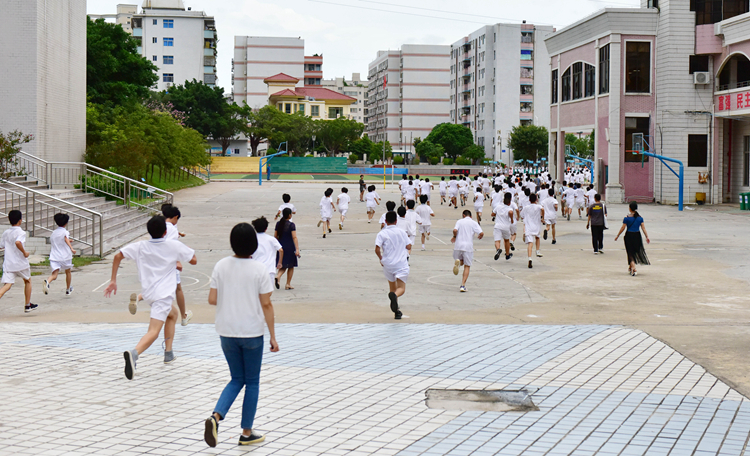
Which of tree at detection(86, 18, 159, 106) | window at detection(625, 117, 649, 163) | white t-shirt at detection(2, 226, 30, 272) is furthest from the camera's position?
window at detection(625, 117, 649, 163)

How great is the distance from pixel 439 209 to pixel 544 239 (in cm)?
1437

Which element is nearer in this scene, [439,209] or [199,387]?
[199,387]

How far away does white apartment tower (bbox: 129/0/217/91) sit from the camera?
4493 inches

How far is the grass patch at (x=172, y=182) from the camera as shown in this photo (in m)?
48.9

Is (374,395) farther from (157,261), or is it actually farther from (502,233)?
(502,233)

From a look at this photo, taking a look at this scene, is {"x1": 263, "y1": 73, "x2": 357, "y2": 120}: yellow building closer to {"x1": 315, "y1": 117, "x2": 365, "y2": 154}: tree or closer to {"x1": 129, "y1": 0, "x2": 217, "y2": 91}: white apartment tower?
{"x1": 315, "y1": 117, "x2": 365, "y2": 154}: tree

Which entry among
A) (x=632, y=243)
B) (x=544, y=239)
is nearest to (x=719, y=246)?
(x=544, y=239)

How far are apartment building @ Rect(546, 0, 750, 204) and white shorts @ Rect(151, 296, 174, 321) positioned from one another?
1442 inches

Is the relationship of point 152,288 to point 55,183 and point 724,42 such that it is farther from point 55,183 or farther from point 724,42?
point 724,42

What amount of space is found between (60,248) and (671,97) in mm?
36156

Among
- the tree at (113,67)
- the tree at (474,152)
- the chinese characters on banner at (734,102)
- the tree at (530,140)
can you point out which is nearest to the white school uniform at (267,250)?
the tree at (113,67)

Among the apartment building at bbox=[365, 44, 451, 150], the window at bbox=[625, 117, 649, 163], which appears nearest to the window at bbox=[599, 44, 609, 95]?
the window at bbox=[625, 117, 649, 163]

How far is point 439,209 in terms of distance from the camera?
37781mm

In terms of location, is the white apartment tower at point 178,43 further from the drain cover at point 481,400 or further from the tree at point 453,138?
the drain cover at point 481,400
